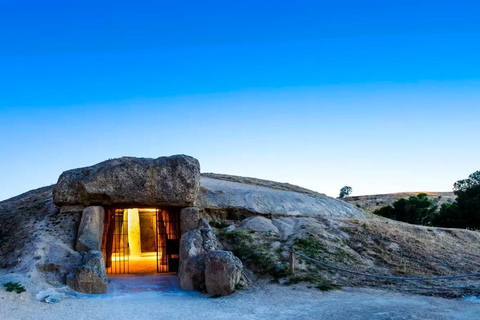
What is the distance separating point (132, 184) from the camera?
14.6 metres

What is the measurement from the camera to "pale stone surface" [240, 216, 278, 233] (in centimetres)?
1633

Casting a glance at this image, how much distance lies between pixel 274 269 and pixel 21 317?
267 inches

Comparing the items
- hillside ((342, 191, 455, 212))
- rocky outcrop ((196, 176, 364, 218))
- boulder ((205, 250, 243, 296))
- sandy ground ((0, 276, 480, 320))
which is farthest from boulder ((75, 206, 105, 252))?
hillside ((342, 191, 455, 212))

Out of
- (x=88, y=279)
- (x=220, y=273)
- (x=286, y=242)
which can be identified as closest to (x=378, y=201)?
(x=286, y=242)

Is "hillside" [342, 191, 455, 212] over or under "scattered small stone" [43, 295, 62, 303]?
over

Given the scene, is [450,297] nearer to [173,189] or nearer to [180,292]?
[180,292]

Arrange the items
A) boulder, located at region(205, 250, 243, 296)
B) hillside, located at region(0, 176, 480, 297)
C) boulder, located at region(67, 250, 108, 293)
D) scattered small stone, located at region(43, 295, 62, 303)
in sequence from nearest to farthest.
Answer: scattered small stone, located at region(43, 295, 62, 303), boulder, located at region(205, 250, 243, 296), boulder, located at region(67, 250, 108, 293), hillside, located at region(0, 176, 480, 297)

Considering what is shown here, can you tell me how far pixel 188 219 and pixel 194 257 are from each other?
2.16 m

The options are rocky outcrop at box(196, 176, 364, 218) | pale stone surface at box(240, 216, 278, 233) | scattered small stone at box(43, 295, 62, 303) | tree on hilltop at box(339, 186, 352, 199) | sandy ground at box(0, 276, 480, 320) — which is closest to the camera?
sandy ground at box(0, 276, 480, 320)

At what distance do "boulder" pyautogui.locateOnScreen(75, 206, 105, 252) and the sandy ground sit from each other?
6.39 ft

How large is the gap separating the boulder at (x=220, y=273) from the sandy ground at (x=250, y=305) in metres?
0.32

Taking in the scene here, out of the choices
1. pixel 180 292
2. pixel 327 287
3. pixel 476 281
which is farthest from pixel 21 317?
pixel 476 281

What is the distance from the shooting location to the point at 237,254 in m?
14.5

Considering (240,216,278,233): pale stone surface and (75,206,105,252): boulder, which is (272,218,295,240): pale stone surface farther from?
(75,206,105,252): boulder
